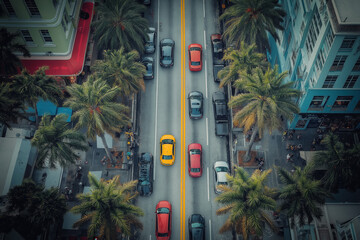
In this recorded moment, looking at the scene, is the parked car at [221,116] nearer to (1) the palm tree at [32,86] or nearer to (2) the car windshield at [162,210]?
(2) the car windshield at [162,210]

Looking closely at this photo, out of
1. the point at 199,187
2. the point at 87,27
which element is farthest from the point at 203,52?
the point at 199,187

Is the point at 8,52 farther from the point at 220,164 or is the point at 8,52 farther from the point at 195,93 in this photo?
the point at 220,164

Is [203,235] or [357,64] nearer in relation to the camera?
[357,64]

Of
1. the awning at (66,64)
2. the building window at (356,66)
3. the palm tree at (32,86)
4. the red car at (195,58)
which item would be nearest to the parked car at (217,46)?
the red car at (195,58)

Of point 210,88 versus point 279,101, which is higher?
point 210,88

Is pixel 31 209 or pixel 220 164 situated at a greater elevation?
pixel 220 164

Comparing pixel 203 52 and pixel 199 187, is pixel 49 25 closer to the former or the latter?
pixel 203 52

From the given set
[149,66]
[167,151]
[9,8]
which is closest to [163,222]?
[167,151]
